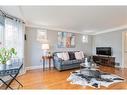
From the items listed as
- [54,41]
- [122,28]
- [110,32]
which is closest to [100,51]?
[110,32]

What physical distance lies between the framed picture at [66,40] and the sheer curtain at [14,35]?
236 cm

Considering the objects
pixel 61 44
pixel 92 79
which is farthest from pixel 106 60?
pixel 92 79

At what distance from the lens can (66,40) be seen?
6.36 m

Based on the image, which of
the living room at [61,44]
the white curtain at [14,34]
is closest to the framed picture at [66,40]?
the living room at [61,44]

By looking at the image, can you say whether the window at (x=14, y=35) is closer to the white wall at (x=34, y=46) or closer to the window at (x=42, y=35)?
the white wall at (x=34, y=46)

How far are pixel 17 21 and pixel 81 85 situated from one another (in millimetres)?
3265

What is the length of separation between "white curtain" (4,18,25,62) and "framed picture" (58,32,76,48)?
7.76ft

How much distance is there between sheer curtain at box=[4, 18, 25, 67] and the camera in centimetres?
371

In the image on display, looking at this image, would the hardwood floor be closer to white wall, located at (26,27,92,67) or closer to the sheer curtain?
the sheer curtain

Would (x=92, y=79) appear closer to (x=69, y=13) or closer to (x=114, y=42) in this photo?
(x=69, y=13)

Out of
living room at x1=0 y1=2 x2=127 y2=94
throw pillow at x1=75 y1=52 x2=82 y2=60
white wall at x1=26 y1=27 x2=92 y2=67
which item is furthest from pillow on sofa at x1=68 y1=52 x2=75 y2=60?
white wall at x1=26 y1=27 x2=92 y2=67
